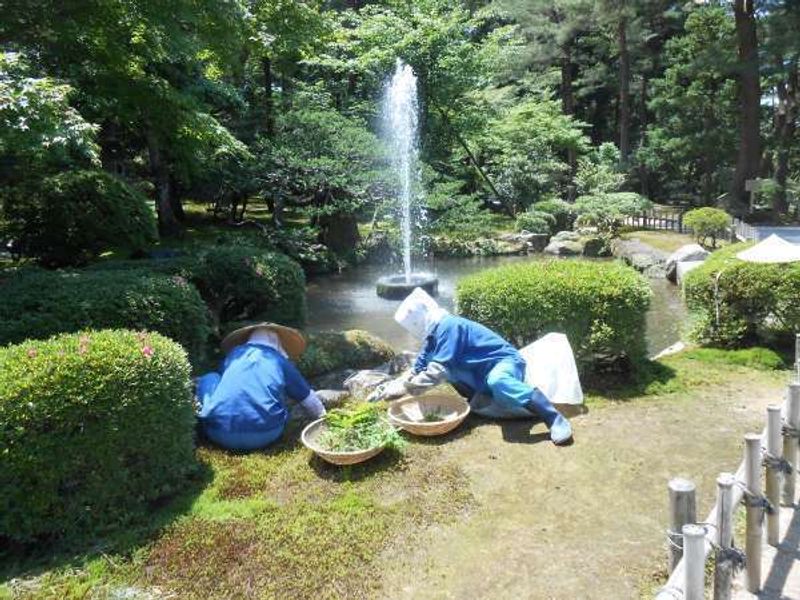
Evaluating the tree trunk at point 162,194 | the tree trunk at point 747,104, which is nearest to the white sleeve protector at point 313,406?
the tree trunk at point 162,194

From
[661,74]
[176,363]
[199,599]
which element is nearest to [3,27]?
[176,363]

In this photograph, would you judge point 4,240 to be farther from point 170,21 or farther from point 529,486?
point 529,486

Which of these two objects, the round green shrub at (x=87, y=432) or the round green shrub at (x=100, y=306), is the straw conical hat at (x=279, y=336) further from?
the round green shrub at (x=87, y=432)

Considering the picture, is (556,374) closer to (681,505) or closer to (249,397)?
(249,397)

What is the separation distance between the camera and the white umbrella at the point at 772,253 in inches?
261

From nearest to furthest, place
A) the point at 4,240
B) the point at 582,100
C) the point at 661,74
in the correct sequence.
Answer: the point at 4,240 → the point at 661,74 → the point at 582,100

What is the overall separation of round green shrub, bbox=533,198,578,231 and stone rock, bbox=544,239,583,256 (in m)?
3.01

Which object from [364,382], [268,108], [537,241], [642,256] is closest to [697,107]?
[537,241]

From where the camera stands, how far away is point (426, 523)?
3.70 meters

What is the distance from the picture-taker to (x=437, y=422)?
4848 mm

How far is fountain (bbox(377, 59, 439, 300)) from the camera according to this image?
40.4 ft

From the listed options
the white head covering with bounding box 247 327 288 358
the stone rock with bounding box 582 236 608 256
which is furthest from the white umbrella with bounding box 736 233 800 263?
the stone rock with bounding box 582 236 608 256

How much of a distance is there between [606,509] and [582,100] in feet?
117

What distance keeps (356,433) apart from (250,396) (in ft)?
2.94
